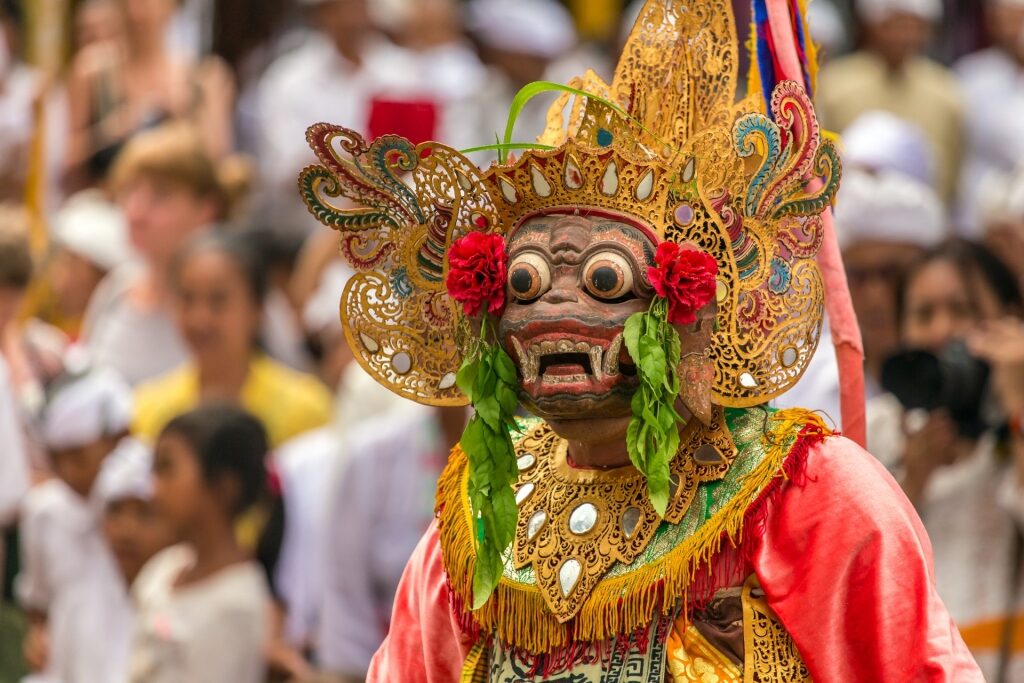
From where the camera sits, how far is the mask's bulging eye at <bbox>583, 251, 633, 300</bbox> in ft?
13.7

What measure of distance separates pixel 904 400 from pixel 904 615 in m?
2.11

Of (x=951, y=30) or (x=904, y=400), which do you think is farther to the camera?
(x=951, y=30)

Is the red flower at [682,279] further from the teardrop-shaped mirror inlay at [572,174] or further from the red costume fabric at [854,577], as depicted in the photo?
the red costume fabric at [854,577]

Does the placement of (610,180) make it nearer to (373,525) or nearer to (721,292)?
(721,292)

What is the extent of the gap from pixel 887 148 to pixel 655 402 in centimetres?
486

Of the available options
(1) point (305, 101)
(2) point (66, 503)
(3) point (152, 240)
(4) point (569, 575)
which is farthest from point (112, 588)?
(4) point (569, 575)

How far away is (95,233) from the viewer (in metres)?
10.3

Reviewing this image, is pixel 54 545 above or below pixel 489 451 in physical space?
below

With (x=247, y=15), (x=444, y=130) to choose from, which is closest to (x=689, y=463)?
(x=444, y=130)

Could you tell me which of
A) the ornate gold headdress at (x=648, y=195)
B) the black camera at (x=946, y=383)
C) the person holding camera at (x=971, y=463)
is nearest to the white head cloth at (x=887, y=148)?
the person holding camera at (x=971, y=463)

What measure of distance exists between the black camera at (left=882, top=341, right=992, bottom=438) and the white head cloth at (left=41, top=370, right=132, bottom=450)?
3286 millimetres

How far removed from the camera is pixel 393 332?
4586 mm

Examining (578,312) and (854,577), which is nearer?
(854,577)

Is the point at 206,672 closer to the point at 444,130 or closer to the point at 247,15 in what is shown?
the point at 444,130
